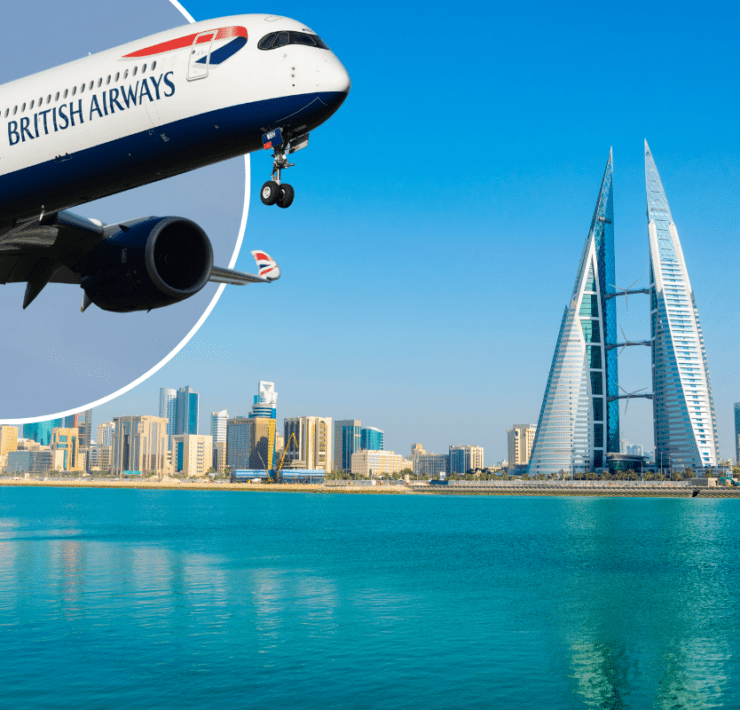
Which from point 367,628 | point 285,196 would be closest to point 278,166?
point 285,196

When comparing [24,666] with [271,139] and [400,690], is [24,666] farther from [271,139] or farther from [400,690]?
[271,139]

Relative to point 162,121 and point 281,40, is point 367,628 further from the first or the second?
point 281,40

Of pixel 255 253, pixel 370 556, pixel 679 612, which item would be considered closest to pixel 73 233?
pixel 255 253

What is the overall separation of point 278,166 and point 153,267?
4.75m

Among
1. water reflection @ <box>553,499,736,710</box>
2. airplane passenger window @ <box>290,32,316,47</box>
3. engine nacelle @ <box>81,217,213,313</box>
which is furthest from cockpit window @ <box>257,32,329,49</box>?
water reflection @ <box>553,499,736,710</box>

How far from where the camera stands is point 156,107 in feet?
64.5

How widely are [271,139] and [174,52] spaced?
3.34 metres

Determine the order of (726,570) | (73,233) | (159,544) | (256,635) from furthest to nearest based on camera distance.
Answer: (159,544)
(726,570)
(256,635)
(73,233)

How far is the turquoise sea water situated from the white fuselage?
35407 millimetres

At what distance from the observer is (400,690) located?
49.1m

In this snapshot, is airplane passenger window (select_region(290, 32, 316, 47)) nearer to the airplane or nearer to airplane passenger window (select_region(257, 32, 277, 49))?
the airplane

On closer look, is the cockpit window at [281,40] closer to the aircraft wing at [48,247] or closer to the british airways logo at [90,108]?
the british airways logo at [90,108]

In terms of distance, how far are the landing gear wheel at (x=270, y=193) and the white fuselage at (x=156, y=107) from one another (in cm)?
201

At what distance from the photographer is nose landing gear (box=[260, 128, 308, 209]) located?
58.6 ft
